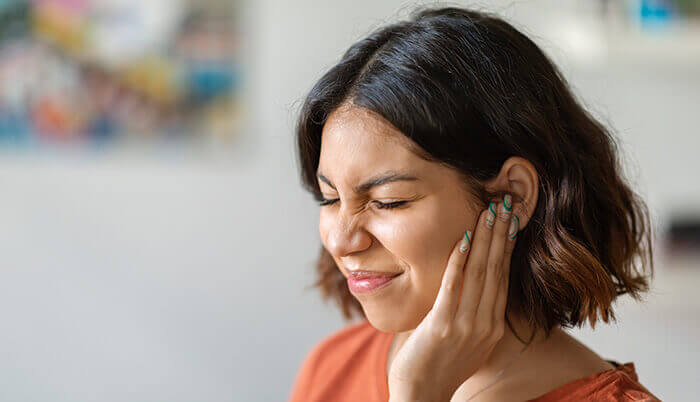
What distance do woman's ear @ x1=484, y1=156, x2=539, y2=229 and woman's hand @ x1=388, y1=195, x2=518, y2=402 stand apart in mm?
16

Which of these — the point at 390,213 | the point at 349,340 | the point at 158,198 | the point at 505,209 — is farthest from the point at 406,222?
the point at 158,198

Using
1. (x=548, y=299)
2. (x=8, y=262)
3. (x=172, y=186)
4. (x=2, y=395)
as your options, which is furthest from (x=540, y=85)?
(x=2, y=395)

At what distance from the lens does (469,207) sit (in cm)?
92

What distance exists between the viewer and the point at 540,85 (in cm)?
94

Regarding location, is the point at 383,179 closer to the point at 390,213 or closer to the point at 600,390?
the point at 390,213

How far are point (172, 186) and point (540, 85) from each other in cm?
190

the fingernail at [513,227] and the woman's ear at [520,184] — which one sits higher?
the woman's ear at [520,184]

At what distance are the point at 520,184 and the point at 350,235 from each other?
253mm

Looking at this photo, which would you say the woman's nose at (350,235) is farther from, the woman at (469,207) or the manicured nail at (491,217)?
the manicured nail at (491,217)

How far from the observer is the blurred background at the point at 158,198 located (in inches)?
99.8

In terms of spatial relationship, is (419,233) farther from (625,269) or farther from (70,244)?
(70,244)

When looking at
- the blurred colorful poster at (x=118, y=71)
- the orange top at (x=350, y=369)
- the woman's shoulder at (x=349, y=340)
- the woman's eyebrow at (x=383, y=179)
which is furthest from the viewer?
the blurred colorful poster at (x=118, y=71)

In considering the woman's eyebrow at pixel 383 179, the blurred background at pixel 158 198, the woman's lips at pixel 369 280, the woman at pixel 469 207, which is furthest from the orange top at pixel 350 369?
the blurred background at pixel 158 198

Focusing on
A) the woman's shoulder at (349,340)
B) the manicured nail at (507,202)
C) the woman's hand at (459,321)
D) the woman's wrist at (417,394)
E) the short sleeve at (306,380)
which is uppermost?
the manicured nail at (507,202)
